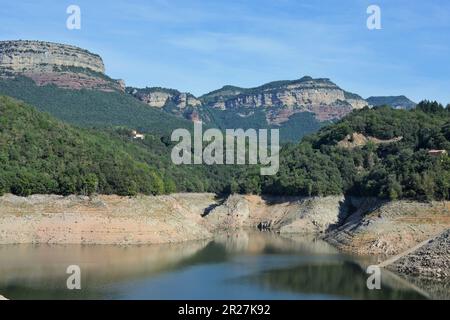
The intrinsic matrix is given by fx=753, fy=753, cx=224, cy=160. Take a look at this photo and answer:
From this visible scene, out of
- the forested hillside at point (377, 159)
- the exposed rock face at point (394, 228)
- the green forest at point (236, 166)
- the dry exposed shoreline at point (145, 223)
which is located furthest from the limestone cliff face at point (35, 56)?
the exposed rock face at point (394, 228)

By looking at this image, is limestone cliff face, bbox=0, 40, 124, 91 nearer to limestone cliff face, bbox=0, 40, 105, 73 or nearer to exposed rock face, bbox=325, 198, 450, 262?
limestone cliff face, bbox=0, 40, 105, 73

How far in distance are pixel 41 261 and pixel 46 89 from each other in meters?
97.4

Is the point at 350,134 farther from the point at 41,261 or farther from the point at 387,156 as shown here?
the point at 41,261

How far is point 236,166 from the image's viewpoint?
349 ft

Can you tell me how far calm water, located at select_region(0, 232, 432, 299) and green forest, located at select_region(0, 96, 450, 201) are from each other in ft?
23.9

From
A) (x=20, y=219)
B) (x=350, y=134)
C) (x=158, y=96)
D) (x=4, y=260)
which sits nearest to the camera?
(x=4, y=260)

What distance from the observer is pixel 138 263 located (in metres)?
50.6

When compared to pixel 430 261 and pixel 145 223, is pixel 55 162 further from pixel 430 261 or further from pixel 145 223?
pixel 430 261

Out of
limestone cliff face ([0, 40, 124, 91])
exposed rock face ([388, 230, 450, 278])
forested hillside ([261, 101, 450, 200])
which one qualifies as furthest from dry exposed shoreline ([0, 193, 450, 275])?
limestone cliff face ([0, 40, 124, 91])

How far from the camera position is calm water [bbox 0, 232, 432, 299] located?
131 ft

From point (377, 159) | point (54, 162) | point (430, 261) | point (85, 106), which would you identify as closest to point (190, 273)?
point (430, 261)

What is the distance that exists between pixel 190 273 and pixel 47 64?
109895 mm

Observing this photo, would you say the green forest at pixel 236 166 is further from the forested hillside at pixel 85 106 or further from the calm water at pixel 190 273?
the forested hillside at pixel 85 106
